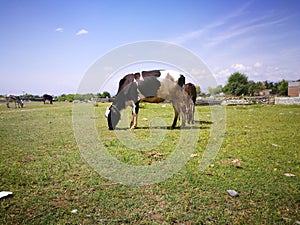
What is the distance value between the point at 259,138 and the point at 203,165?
157 inches

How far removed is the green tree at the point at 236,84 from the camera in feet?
292

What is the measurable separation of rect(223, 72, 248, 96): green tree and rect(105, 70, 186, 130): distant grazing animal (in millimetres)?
84960

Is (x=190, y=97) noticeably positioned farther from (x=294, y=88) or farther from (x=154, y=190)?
(x=294, y=88)

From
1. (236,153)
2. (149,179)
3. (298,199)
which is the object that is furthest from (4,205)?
(236,153)

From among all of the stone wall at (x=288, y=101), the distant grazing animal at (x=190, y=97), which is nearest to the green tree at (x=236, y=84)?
the stone wall at (x=288, y=101)

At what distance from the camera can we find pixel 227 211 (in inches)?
131

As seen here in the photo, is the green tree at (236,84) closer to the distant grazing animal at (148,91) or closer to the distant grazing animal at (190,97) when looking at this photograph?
the distant grazing animal at (190,97)

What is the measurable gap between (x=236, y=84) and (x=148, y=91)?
291 ft

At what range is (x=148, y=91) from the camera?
10.0m

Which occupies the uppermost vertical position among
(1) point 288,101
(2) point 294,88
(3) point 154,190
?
(2) point 294,88

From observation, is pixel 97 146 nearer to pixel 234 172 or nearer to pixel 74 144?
pixel 74 144

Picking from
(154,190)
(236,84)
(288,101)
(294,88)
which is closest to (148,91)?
(154,190)

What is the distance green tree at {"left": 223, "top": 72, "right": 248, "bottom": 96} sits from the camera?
89.1 m

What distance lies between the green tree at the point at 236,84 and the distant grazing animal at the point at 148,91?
84960mm
